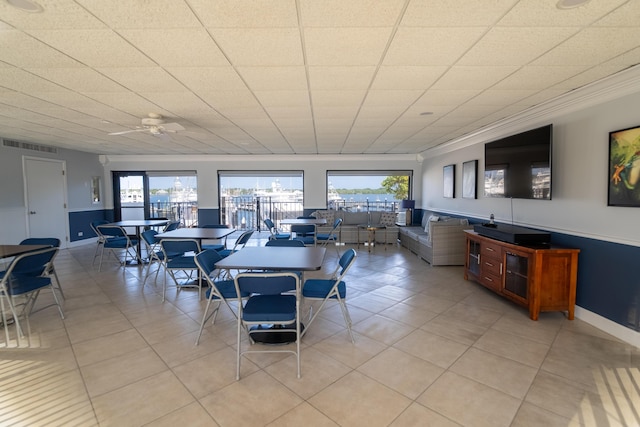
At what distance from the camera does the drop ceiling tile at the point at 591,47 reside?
2.02 m

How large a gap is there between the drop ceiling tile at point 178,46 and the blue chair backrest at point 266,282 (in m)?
1.80

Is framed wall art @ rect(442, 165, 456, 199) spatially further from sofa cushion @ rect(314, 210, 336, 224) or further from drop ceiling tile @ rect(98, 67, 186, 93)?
drop ceiling tile @ rect(98, 67, 186, 93)

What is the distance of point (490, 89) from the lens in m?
3.10

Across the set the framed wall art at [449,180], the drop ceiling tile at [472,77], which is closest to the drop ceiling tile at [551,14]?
the drop ceiling tile at [472,77]

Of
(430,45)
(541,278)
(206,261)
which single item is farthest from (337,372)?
(430,45)

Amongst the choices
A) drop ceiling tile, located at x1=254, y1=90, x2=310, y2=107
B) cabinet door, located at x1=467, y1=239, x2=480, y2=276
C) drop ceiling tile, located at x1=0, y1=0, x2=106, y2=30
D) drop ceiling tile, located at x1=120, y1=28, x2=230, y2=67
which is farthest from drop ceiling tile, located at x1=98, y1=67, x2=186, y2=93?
cabinet door, located at x1=467, y1=239, x2=480, y2=276

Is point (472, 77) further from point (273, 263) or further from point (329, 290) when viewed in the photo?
point (273, 263)

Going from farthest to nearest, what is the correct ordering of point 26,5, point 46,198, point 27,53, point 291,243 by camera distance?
point 46,198 < point 291,243 < point 27,53 < point 26,5

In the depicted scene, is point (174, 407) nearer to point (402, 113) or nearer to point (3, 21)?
point (3, 21)

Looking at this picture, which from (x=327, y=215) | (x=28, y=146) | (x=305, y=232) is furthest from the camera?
(x=327, y=215)

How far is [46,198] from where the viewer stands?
22.1 feet

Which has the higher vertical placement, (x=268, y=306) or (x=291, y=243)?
(x=291, y=243)

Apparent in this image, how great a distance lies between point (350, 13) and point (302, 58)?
68cm

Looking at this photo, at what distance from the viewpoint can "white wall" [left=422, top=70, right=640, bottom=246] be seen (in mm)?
2767
